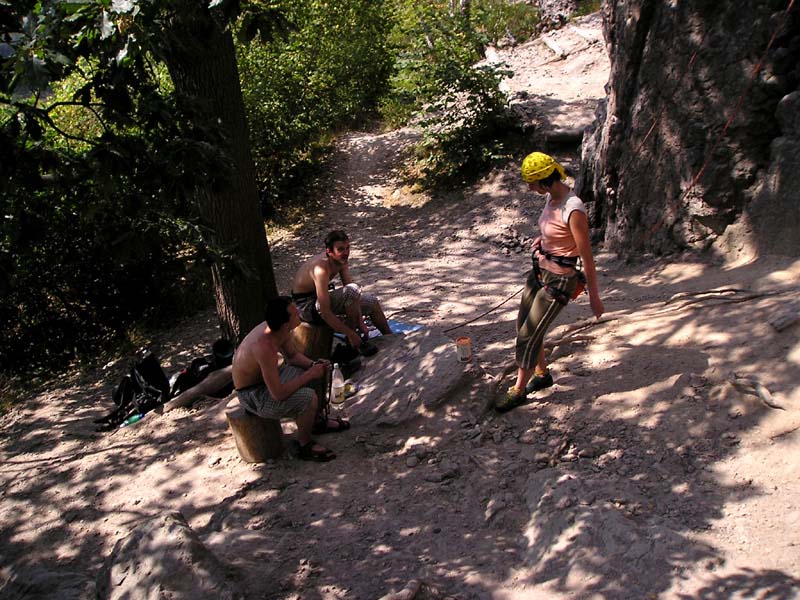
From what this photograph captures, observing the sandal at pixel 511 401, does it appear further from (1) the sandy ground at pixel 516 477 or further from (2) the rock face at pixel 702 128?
(2) the rock face at pixel 702 128

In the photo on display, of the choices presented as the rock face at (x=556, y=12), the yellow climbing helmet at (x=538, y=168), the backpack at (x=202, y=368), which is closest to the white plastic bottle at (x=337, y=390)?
the backpack at (x=202, y=368)

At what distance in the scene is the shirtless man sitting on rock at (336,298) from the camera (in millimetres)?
5672

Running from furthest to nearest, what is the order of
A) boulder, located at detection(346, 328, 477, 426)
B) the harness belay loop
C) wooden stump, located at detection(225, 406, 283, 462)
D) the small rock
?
boulder, located at detection(346, 328, 477, 426) → wooden stump, located at detection(225, 406, 283, 462) → the harness belay loop → the small rock

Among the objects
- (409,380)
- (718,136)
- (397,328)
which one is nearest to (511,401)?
→ (409,380)

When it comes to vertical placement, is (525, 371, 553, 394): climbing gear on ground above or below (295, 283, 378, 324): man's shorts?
below

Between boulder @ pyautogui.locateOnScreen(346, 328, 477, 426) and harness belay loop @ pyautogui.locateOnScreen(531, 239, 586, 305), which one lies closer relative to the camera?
harness belay loop @ pyautogui.locateOnScreen(531, 239, 586, 305)

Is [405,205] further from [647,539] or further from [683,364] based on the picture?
[647,539]

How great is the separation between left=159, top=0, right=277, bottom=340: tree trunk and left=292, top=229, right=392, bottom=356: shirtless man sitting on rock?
1.46 ft

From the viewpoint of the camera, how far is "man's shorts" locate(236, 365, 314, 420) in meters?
4.57

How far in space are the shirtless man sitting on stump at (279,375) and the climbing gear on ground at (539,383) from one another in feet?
4.64

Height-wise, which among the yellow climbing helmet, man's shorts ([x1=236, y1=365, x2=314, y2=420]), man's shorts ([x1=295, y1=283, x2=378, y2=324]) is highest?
the yellow climbing helmet

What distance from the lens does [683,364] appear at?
4664 millimetres

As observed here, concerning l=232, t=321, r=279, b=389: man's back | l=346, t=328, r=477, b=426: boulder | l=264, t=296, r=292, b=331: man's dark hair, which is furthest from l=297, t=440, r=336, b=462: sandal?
l=264, t=296, r=292, b=331: man's dark hair

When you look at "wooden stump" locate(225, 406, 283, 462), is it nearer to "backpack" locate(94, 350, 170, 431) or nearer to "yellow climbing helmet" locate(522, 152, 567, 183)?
"backpack" locate(94, 350, 170, 431)
